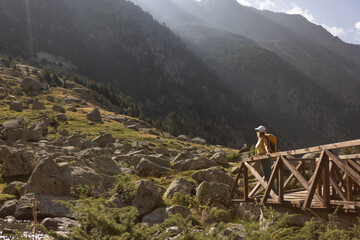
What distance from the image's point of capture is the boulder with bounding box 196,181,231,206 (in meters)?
10.3

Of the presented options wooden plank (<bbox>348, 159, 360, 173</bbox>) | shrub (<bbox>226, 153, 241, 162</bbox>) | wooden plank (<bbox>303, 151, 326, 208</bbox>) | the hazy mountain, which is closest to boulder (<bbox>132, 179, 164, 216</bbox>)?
wooden plank (<bbox>303, 151, 326, 208</bbox>)

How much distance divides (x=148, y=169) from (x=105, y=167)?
10.4ft

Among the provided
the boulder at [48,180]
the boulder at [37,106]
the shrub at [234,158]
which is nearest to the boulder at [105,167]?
the boulder at [48,180]

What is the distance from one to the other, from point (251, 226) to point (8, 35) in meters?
207

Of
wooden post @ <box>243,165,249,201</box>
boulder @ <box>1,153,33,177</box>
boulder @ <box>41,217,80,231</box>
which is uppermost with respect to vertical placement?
wooden post @ <box>243,165,249,201</box>

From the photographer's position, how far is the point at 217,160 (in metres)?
20.3

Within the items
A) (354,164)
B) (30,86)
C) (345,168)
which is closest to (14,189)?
(345,168)

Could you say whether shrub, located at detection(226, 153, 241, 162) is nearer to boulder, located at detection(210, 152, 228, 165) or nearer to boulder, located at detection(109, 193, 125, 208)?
boulder, located at detection(210, 152, 228, 165)

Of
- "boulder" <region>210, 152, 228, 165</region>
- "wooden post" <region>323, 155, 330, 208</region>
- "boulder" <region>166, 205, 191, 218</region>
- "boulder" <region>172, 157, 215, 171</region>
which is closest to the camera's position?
"wooden post" <region>323, 155, 330, 208</region>

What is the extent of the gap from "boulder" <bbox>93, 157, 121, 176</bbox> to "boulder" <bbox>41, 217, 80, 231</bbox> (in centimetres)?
455

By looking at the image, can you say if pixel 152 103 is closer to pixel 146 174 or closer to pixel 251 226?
pixel 146 174

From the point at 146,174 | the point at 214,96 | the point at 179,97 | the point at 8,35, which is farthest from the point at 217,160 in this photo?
the point at 8,35

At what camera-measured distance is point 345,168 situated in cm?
614

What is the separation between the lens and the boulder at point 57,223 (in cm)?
765
